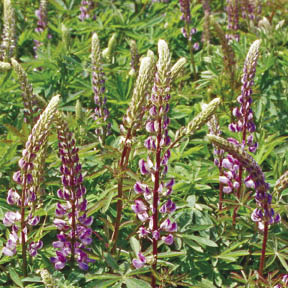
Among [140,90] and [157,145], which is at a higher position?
[140,90]

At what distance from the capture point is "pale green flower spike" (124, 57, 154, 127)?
2.15 metres

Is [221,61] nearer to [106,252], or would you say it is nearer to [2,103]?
[2,103]

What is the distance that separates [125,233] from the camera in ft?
9.77

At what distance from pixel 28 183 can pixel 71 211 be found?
345 millimetres

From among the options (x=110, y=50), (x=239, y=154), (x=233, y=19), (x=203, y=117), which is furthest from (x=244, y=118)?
(x=233, y=19)

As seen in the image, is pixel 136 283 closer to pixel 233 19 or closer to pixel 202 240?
pixel 202 240

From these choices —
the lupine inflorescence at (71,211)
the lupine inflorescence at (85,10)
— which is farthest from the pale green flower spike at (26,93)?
the lupine inflorescence at (85,10)

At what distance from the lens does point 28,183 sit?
2.38 metres

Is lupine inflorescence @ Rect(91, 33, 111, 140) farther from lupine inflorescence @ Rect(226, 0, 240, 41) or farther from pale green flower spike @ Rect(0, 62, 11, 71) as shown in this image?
lupine inflorescence @ Rect(226, 0, 240, 41)

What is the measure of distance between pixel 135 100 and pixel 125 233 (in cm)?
105

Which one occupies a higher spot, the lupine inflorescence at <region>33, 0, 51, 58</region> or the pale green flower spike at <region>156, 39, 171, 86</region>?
the lupine inflorescence at <region>33, 0, 51, 58</region>

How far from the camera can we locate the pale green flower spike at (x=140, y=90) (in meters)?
2.15

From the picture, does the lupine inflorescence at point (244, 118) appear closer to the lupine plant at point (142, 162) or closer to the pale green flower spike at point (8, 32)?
the lupine plant at point (142, 162)

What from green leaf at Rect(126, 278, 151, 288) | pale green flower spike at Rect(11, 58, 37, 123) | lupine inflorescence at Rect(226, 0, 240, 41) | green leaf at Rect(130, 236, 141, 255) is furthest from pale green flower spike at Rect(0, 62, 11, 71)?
lupine inflorescence at Rect(226, 0, 240, 41)
